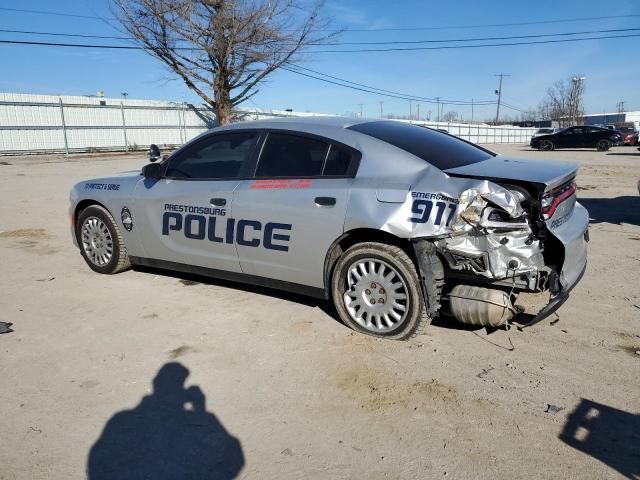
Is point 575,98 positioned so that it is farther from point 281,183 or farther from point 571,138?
point 281,183

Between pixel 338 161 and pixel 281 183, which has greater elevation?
pixel 338 161

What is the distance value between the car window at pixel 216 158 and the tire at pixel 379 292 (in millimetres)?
1405

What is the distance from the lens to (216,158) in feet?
15.8

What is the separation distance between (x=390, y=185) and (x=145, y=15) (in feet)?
85.2

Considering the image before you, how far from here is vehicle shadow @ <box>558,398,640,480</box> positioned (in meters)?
2.52

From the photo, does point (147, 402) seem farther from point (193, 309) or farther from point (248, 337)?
point (193, 309)

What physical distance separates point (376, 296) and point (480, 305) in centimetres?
77

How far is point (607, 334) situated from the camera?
3.98 meters

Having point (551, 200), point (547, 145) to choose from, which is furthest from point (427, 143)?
point (547, 145)

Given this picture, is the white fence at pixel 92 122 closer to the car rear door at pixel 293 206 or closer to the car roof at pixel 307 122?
the car roof at pixel 307 122

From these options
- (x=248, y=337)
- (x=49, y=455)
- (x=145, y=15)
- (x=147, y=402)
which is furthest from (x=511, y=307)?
(x=145, y=15)

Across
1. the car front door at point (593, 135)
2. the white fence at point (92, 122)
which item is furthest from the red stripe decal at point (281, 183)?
the car front door at point (593, 135)

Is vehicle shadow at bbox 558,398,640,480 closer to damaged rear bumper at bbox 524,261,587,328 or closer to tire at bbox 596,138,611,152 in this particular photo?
damaged rear bumper at bbox 524,261,587,328

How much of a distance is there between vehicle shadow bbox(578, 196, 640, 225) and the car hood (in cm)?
495
